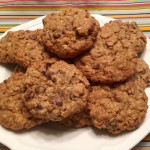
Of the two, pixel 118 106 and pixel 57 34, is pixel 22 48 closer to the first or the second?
pixel 57 34

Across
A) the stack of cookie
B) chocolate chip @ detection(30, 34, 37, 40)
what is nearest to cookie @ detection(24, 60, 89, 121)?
the stack of cookie

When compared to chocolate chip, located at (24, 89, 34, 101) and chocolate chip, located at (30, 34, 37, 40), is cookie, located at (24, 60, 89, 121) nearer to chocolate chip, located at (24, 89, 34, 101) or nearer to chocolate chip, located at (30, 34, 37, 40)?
chocolate chip, located at (24, 89, 34, 101)

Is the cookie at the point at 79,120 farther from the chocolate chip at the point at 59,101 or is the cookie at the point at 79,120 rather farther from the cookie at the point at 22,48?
the cookie at the point at 22,48

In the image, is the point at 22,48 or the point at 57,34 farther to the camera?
the point at 22,48

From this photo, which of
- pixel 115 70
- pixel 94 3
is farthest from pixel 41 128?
pixel 94 3

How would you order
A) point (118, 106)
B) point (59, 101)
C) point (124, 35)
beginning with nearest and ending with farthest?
point (59, 101), point (118, 106), point (124, 35)

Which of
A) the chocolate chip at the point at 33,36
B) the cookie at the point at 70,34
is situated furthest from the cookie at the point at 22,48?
the cookie at the point at 70,34

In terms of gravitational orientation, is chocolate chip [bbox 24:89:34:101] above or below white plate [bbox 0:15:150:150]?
above

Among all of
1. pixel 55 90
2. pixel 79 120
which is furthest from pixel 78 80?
pixel 79 120
